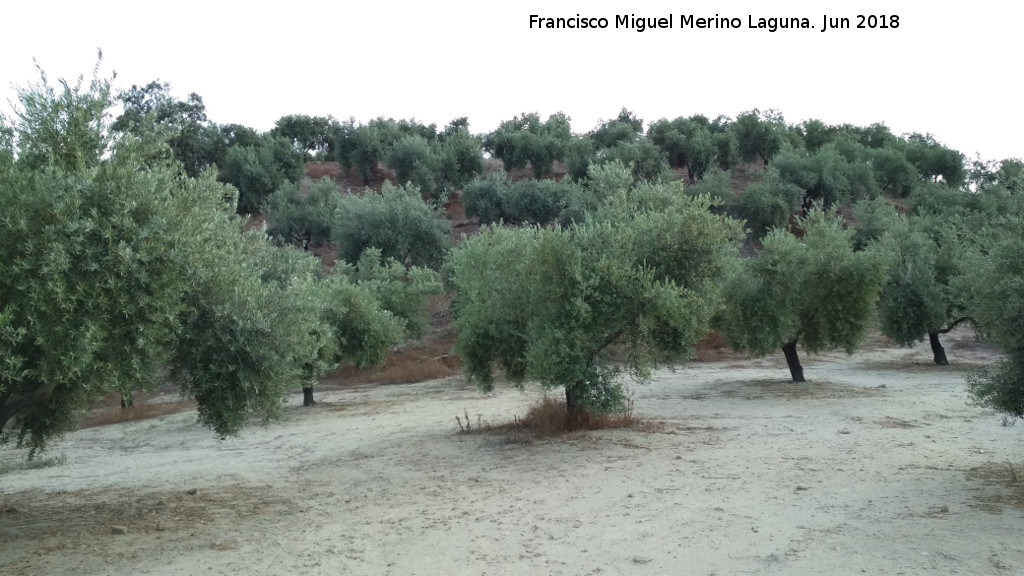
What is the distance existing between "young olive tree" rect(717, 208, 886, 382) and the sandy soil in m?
3.58

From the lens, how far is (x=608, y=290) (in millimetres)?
16047

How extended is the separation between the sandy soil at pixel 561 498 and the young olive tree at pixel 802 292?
11.8 ft

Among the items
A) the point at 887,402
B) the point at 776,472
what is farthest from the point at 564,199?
the point at 776,472

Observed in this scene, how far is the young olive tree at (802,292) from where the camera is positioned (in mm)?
24766

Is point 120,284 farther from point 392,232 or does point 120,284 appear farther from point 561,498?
point 392,232

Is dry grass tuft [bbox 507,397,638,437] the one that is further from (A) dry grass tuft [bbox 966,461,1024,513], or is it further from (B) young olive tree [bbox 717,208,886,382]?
(B) young olive tree [bbox 717,208,886,382]

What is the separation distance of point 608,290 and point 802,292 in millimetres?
12486

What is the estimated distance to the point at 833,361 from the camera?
113 feet

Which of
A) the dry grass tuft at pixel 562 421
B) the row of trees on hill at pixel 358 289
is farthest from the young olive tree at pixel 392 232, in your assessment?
the dry grass tuft at pixel 562 421

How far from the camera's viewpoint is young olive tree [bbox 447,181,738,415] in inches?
625

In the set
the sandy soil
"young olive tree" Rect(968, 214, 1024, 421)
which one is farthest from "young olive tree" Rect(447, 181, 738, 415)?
"young olive tree" Rect(968, 214, 1024, 421)

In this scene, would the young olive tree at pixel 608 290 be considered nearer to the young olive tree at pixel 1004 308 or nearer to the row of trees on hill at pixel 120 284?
the young olive tree at pixel 1004 308

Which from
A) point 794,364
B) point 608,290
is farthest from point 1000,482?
point 794,364

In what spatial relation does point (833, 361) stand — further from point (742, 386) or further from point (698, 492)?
point (698, 492)
